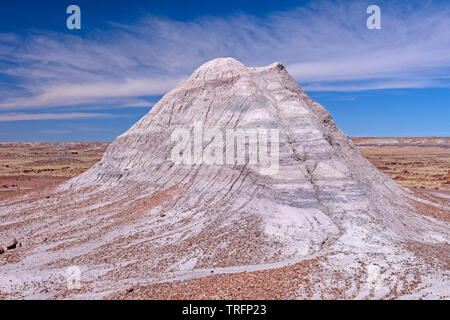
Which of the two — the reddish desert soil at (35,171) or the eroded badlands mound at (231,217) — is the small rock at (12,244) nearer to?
the eroded badlands mound at (231,217)

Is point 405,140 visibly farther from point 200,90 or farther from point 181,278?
point 181,278

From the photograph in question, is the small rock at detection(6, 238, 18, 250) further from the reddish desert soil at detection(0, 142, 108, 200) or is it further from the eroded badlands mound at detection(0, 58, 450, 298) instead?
the reddish desert soil at detection(0, 142, 108, 200)

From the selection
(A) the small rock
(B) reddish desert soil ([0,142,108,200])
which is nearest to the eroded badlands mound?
(A) the small rock

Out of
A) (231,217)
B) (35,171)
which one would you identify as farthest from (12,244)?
(35,171)

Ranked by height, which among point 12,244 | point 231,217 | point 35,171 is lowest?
point 12,244

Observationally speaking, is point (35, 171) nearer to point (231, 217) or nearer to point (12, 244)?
point (12, 244)

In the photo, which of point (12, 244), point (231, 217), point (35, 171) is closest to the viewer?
point (12, 244)
